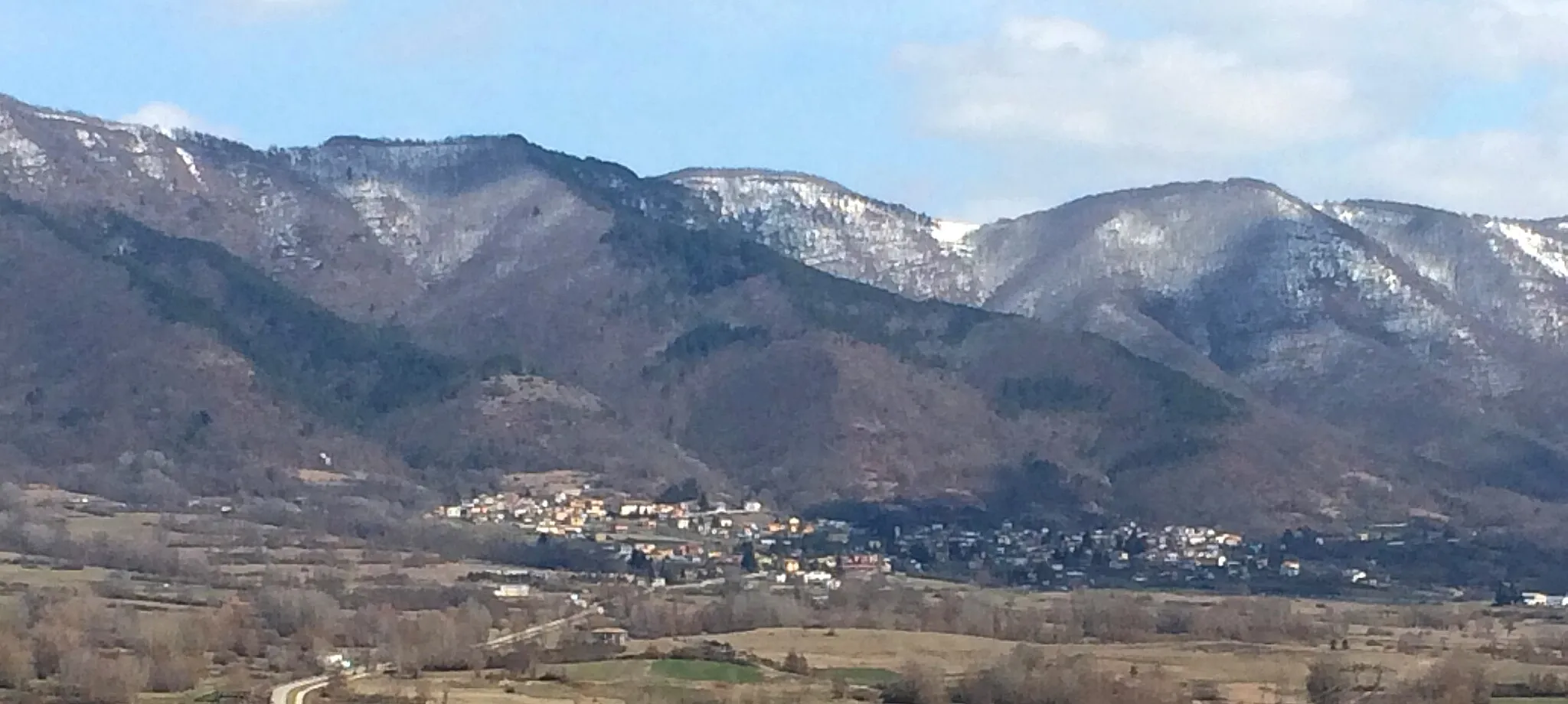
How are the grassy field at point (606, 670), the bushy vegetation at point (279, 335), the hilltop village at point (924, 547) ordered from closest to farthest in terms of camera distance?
the grassy field at point (606, 670) < the hilltop village at point (924, 547) < the bushy vegetation at point (279, 335)

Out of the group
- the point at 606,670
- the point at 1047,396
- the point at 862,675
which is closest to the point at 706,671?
the point at 606,670

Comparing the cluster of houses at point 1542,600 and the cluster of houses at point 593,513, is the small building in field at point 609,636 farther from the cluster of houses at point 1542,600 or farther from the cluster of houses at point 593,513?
the cluster of houses at point 1542,600

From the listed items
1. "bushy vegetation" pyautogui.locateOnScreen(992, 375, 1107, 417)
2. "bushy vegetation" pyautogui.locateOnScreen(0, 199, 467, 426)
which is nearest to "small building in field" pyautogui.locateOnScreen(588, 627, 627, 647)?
"bushy vegetation" pyautogui.locateOnScreen(0, 199, 467, 426)

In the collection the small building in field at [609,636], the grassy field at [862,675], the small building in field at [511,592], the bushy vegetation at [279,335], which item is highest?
the bushy vegetation at [279,335]

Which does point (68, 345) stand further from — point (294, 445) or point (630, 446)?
point (630, 446)

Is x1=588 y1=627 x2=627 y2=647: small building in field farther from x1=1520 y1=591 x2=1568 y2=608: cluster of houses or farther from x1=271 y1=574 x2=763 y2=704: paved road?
x1=1520 y1=591 x2=1568 y2=608: cluster of houses

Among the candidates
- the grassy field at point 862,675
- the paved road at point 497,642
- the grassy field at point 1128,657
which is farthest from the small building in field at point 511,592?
the grassy field at point 862,675

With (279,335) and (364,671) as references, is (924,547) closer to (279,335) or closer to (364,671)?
(279,335)

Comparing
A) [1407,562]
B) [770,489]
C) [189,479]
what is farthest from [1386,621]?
[189,479]
